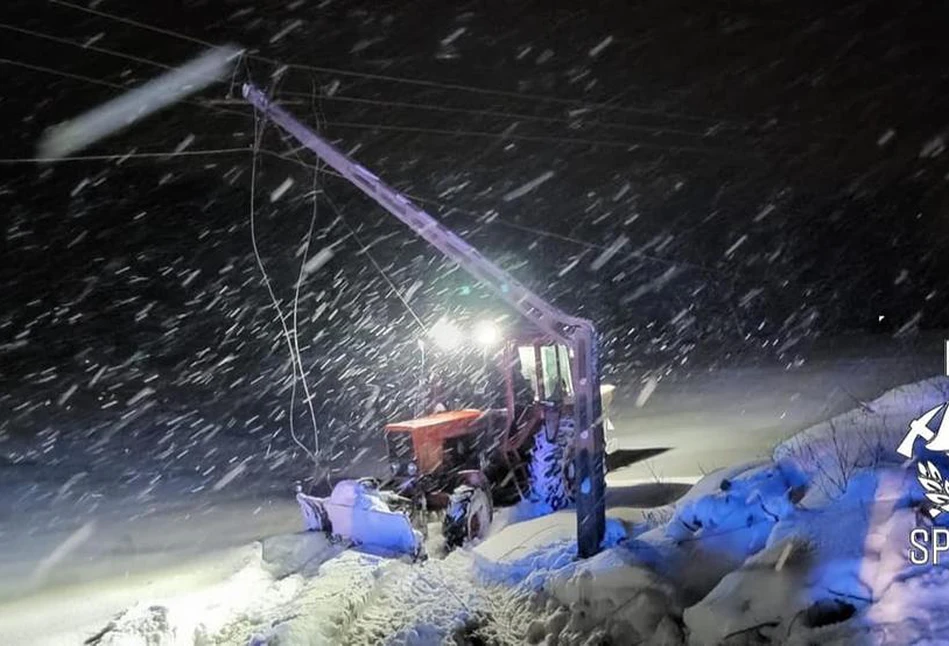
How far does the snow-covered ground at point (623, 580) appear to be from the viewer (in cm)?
427

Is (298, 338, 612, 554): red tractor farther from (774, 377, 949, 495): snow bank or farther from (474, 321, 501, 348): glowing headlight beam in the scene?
(774, 377, 949, 495): snow bank

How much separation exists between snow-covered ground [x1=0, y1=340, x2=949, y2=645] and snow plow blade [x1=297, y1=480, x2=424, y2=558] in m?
0.20

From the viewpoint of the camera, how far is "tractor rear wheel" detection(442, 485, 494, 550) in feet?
22.5

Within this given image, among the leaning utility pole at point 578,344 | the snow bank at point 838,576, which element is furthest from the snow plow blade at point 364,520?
the snow bank at point 838,576

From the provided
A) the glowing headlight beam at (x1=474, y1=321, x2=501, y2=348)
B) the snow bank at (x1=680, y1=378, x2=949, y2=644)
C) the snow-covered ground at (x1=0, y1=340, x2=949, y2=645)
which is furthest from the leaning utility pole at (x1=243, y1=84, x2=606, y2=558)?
the glowing headlight beam at (x1=474, y1=321, x2=501, y2=348)

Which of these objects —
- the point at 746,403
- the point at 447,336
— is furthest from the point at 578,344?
the point at 746,403

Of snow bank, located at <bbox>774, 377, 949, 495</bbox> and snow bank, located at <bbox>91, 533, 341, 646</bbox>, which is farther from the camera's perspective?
snow bank, located at <bbox>91, 533, 341, 646</bbox>

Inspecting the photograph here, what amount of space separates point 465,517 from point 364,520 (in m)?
1.00

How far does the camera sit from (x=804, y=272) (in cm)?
3391

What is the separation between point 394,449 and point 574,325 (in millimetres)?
2804

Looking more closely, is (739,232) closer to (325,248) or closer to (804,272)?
(804,272)

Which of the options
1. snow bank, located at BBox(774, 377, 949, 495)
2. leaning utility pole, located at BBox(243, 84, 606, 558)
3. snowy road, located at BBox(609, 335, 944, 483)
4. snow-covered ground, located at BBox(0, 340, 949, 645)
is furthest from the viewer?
snowy road, located at BBox(609, 335, 944, 483)

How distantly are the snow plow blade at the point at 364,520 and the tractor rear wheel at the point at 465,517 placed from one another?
281mm

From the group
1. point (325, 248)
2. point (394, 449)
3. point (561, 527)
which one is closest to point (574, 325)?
point (561, 527)
